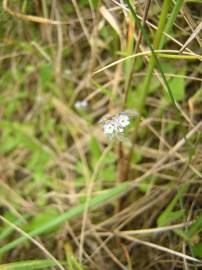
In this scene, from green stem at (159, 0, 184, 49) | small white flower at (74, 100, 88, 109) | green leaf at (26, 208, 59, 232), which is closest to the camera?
green stem at (159, 0, 184, 49)

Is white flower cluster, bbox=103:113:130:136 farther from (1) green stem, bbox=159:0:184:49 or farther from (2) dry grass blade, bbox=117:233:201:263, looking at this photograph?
(2) dry grass blade, bbox=117:233:201:263

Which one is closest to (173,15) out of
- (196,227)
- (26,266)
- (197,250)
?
(196,227)

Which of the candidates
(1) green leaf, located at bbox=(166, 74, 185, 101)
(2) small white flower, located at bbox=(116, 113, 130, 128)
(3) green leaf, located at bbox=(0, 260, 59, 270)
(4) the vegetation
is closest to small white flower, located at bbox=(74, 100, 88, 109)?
(4) the vegetation

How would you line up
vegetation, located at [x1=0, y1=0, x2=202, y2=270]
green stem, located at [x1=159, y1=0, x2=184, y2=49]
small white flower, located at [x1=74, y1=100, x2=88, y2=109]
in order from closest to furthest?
green stem, located at [x1=159, y1=0, x2=184, y2=49]
vegetation, located at [x1=0, y1=0, x2=202, y2=270]
small white flower, located at [x1=74, y1=100, x2=88, y2=109]

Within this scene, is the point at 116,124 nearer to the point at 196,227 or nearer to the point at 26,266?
the point at 196,227

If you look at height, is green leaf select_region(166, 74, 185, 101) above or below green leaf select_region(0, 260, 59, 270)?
above
